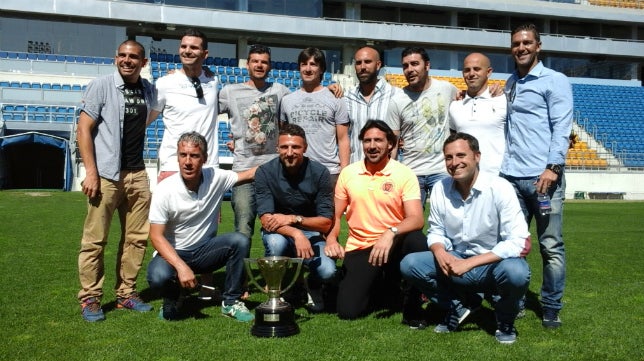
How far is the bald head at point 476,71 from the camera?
446 centimetres

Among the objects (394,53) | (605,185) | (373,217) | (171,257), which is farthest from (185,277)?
(394,53)

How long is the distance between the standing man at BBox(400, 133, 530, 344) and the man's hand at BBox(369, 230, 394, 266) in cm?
15

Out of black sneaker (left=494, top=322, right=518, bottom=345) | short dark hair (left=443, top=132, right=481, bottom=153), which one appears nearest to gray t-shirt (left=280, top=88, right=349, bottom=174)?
short dark hair (left=443, top=132, right=481, bottom=153)

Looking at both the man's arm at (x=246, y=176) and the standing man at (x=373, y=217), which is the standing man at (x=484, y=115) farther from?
the man's arm at (x=246, y=176)

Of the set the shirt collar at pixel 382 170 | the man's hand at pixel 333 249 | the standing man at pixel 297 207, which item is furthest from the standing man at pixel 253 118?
the shirt collar at pixel 382 170

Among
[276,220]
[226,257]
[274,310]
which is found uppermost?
[276,220]

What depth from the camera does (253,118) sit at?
514 centimetres

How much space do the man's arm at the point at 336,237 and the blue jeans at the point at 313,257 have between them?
0.10 meters

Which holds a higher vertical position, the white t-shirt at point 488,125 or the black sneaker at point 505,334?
the white t-shirt at point 488,125

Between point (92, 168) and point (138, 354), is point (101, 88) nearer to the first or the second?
point (92, 168)

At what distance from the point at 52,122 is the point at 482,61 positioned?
1959 centimetres

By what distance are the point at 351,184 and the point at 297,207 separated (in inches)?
19.2

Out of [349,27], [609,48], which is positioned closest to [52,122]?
[349,27]

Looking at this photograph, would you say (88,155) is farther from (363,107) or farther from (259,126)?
(363,107)
